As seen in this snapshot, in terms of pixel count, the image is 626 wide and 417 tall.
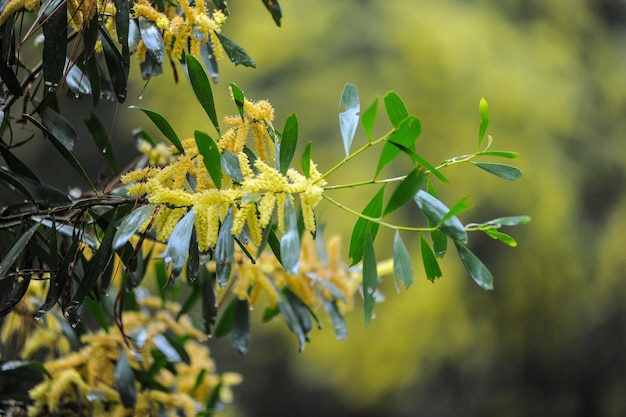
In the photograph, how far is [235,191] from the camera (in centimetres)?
53

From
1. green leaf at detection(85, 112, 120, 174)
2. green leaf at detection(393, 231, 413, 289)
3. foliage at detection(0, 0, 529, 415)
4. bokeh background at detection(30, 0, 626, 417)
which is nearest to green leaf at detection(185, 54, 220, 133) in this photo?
foliage at detection(0, 0, 529, 415)

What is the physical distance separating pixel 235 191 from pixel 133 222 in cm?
9

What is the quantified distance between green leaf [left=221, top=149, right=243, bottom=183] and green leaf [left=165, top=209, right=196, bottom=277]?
50mm

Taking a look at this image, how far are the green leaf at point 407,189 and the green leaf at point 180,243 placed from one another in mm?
164

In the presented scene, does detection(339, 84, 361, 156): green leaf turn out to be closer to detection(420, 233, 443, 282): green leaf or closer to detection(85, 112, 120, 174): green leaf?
detection(420, 233, 443, 282): green leaf

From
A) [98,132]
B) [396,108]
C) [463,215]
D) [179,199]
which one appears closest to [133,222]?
[179,199]

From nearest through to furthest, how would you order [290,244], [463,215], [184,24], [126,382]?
[290,244] → [184,24] → [126,382] → [463,215]

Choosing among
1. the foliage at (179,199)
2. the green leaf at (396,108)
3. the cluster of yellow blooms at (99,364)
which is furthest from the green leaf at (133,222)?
the cluster of yellow blooms at (99,364)

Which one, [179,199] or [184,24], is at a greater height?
[184,24]

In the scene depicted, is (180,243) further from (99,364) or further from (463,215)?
(463,215)

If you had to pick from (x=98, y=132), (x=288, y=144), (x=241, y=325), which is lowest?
(x=241, y=325)

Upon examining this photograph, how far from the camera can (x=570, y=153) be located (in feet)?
8.84

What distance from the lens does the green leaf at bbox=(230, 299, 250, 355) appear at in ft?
Answer: 3.15

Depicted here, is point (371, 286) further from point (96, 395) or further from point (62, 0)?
point (96, 395)
